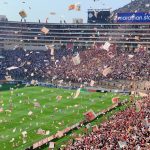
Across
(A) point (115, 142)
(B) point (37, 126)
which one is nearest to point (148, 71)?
(B) point (37, 126)

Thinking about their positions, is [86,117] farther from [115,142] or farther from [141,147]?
[141,147]

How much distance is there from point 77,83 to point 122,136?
2158 inches

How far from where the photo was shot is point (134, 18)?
388 feet

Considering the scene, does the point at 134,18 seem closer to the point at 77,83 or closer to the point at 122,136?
the point at 77,83

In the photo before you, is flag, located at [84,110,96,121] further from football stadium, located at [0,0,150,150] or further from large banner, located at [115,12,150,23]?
large banner, located at [115,12,150,23]

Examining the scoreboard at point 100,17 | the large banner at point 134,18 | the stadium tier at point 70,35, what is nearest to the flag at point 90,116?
the stadium tier at point 70,35

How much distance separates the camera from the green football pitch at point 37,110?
4452 centimetres

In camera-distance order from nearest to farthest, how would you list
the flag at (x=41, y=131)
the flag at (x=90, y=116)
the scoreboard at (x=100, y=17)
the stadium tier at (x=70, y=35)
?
the flag at (x=41, y=131) < the flag at (x=90, y=116) < the stadium tier at (x=70, y=35) < the scoreboard at (x=100, y=17)

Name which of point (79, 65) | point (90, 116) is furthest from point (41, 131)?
point (79, 65)

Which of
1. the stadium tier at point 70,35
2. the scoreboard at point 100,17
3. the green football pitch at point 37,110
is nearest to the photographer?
the green football pitch at point 37,110

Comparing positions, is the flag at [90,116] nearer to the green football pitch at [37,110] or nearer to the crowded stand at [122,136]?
the green football pitch at [37,110]

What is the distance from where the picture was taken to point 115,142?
33531 millimetres

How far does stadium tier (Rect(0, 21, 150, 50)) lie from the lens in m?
120

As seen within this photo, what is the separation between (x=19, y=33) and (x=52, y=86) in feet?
179
